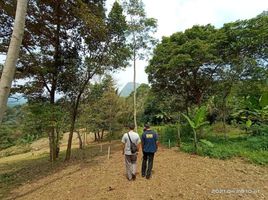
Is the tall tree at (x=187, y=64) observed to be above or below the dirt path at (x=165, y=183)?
above

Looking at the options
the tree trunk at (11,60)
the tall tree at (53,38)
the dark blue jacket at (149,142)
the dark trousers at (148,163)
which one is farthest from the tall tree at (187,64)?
the tree trunk at (11,60)

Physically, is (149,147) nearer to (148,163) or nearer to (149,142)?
(149,142)

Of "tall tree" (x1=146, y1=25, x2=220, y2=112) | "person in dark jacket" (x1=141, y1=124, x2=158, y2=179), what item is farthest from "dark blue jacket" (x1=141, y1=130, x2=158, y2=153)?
"tall tree" (x1=146, y1=25, x2=220, y2=112)

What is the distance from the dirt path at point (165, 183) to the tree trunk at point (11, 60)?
3.41m

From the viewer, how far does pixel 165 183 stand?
6.56 metres

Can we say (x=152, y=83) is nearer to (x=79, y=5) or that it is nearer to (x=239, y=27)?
(x=239, y=27)

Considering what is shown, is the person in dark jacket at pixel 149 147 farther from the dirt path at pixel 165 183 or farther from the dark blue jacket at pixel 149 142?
the dirt path at pixel 165 183

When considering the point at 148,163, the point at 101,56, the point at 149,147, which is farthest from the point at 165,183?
the point at 101,56

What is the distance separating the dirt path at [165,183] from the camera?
5797mm

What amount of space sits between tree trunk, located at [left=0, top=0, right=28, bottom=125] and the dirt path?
3.41 meters

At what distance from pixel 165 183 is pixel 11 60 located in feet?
16.9

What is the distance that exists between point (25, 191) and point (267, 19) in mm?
14453

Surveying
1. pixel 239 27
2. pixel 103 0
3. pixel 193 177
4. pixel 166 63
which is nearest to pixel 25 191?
pixel 193 177

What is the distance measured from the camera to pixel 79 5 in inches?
366
